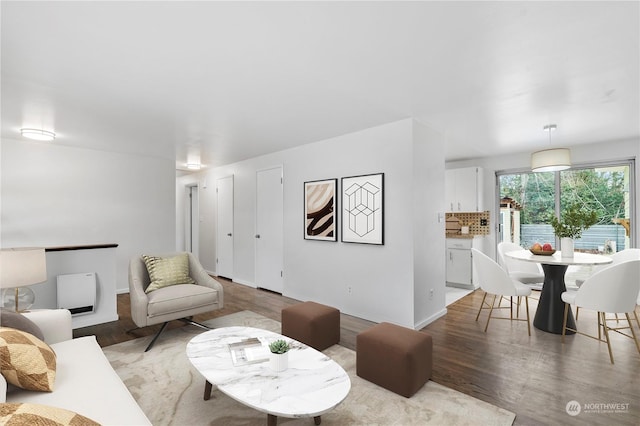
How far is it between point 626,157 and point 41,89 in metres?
6.96

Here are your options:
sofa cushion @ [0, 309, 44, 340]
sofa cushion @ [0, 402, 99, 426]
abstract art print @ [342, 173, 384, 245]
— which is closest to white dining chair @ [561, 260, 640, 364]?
abstract art print @ [342, 173, 384, 245]

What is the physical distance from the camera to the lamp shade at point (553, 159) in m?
3.37

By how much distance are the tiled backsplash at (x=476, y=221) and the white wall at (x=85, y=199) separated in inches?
217

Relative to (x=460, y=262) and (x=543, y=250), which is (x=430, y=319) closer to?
(x=543, y=250)

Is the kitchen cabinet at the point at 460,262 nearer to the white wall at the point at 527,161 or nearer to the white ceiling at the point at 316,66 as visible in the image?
the white wall at the point at 527,161

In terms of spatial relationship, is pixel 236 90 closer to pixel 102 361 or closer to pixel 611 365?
pixel 102 361

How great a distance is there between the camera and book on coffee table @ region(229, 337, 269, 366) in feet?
6.45

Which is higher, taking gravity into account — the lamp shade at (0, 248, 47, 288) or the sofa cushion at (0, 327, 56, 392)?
the lamp shade at (0, 248, 47, 288)

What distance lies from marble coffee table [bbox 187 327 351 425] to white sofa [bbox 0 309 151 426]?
1.38 ft

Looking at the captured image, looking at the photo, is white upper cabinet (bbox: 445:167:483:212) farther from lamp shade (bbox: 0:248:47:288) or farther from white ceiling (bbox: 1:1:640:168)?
lamp shade (bbox: 0:248:47:288)

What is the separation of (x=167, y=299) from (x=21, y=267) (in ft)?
3.61

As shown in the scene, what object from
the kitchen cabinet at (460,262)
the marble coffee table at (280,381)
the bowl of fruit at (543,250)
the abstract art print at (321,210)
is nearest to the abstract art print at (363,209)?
the abstract art print at (321,210)

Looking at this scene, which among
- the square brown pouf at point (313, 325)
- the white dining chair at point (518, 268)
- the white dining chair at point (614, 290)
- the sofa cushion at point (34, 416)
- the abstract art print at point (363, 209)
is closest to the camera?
the sofa cushion at point (34, 416)

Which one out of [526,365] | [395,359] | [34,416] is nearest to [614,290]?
A: [526,365]
